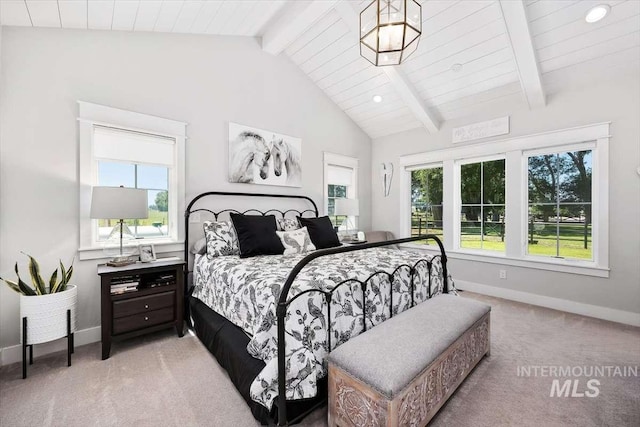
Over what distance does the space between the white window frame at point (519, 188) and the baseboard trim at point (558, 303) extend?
14.1 inches

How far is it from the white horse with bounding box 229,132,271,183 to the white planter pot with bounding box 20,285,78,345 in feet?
6.19

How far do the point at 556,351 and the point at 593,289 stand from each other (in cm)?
133

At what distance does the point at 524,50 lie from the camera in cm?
283

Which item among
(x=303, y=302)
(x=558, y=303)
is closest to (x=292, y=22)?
(x=303, y=302)

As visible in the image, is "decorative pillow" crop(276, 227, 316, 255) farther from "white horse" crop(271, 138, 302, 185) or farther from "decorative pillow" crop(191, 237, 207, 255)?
"white horse" crop(271, 138, 302, 185)

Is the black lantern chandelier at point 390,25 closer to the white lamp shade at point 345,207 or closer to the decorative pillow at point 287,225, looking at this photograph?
the decorative pillow at point 287,225

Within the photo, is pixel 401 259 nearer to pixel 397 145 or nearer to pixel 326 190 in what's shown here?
pixel 326 190

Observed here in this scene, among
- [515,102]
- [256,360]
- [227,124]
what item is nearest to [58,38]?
[227,124]

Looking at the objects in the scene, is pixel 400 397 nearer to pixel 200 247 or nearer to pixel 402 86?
pixel 200 247

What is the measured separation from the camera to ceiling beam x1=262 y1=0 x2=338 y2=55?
283 cm

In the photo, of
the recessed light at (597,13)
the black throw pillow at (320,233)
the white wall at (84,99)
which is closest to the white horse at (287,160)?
the white wall at (84,99)

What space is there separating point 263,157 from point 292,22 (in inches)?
60.8

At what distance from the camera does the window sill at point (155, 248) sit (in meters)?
2.49

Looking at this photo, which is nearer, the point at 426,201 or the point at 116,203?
the point at 116,203
